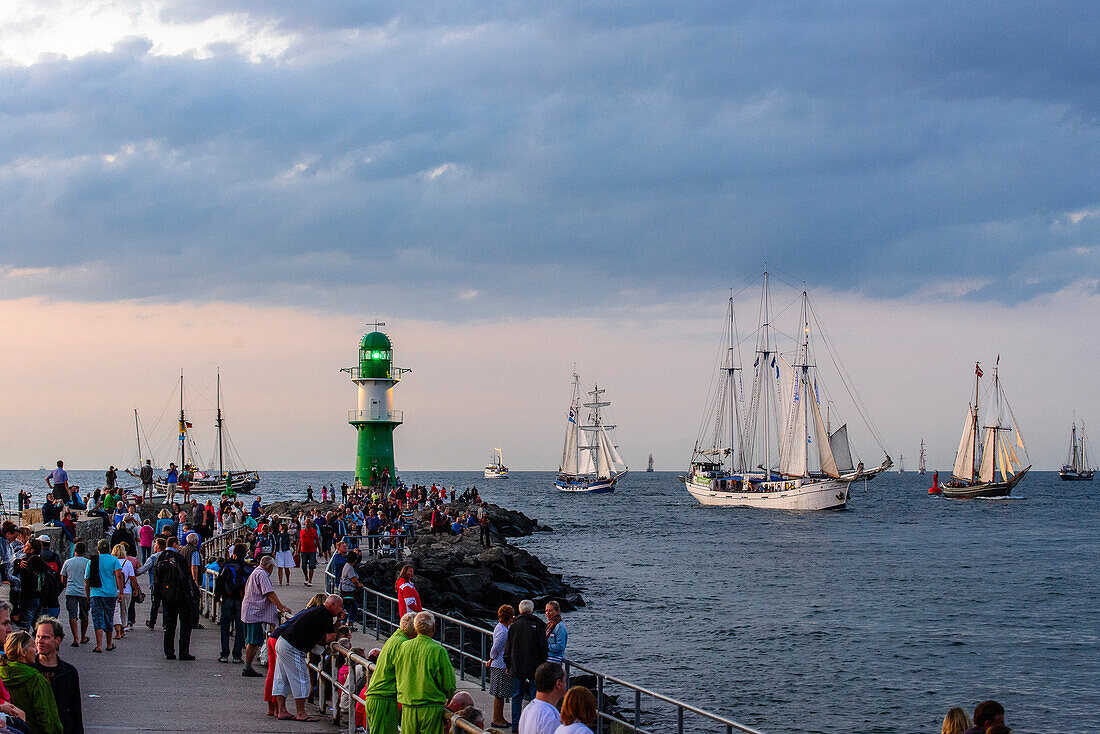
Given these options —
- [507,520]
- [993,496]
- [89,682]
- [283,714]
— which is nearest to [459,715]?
[283,714]

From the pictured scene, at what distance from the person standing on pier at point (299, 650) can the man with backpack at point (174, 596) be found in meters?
3.31

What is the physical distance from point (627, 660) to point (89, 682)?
14037 mm

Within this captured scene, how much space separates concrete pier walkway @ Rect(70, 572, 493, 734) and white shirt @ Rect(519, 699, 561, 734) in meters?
4.53

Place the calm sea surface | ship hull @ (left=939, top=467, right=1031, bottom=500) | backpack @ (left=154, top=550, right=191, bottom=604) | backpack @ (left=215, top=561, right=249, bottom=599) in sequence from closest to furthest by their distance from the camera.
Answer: backpack @ (left=154, top=550, right=191, bottom=604) < backpack @ (left=215, top=561, right=249, bottom=599) < the calm sea surface < ship hull @ (left=939, top=467, right=1031, bottom=500)

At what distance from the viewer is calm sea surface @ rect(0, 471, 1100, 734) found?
20.7 m

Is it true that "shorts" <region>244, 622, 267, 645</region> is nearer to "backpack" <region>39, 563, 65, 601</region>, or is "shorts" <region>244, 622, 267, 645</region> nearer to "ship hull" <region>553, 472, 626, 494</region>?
"backpack" <region>39, 563, 65, 601</region>

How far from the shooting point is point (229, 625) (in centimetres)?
1395

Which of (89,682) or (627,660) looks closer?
(89,682)

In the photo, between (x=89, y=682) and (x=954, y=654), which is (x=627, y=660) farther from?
(x=89, y=682)

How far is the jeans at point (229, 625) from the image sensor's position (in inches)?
544

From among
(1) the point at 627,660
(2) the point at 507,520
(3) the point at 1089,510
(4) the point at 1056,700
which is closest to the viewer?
(4) the point at 1056,700

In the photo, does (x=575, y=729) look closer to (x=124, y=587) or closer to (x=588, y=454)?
(x=124, y=587)

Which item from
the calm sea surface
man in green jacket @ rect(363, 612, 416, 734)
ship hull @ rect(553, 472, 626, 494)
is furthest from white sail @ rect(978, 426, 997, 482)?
man in green jacket @ rect(363, 612, 416, 734)

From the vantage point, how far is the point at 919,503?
119 m
